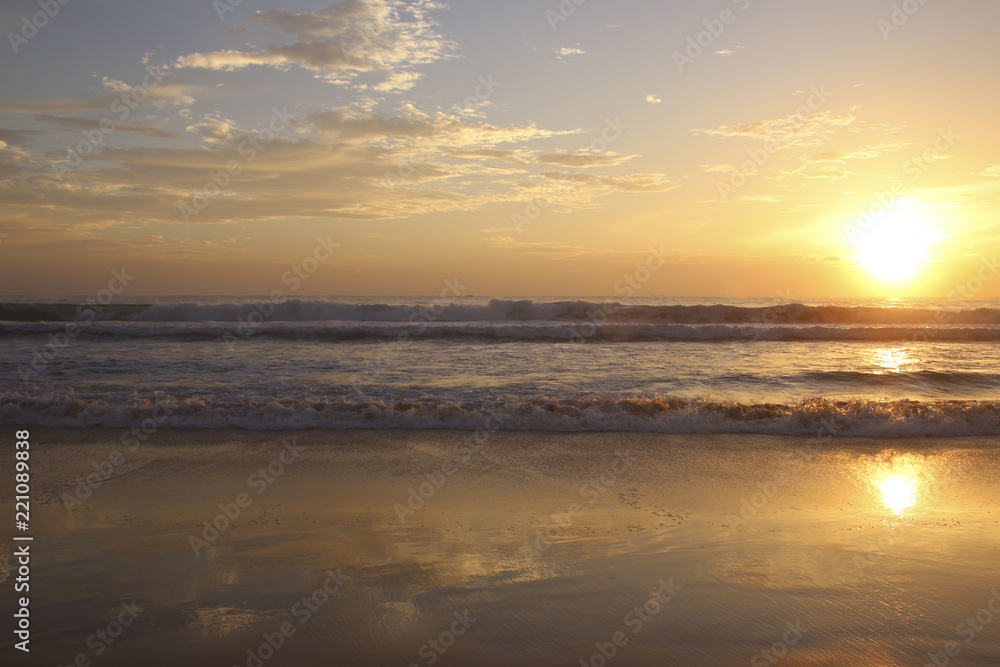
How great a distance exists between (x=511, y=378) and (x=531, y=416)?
3417 millimetres

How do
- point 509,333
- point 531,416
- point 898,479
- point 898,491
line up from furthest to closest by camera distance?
point 509,333 → point 531,416 → point 898,479 → point 898,491

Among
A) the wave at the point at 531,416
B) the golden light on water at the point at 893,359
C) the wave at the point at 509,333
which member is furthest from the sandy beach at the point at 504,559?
the wave at the point at 509,333

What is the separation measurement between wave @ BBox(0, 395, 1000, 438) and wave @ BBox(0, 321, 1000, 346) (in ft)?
34.3

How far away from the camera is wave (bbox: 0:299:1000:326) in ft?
85.6

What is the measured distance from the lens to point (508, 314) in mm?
28750

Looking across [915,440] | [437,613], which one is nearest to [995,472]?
[915,440]

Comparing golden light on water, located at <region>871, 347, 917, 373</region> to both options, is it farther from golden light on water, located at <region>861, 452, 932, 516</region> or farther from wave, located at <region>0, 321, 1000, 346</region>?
golden light on water, located at <region>861, 452, 932, 516</region>

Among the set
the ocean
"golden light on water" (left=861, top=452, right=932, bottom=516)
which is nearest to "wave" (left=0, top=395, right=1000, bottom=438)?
the ocean

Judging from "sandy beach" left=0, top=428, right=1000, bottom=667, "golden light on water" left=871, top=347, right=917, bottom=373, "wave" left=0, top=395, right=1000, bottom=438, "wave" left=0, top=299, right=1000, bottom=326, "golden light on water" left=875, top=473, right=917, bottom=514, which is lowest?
"sandy beach" left=0, top=428, right=1000, bottom=667

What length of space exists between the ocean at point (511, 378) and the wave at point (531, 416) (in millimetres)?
26

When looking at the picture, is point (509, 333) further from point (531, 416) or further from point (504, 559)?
point (504, 559)

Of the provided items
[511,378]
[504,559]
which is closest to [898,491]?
[504,559]

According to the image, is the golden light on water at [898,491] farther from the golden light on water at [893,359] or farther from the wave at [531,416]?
the golden light on water at [893,359]

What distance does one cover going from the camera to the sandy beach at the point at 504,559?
3018 mm
